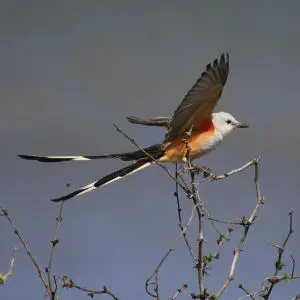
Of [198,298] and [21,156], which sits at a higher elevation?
[21,156]

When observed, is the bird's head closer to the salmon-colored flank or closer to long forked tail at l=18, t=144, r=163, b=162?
the salmon-colored flank

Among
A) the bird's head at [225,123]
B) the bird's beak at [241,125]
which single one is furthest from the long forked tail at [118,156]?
the bird's beak at [241,125]

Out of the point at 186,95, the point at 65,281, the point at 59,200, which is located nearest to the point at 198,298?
the point at 65,281

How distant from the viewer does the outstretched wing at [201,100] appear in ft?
11.7

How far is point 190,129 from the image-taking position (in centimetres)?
355

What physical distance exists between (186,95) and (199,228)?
1.38 m

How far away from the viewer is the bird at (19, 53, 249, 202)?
357cm

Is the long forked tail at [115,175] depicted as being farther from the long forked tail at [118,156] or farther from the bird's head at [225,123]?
the bird's head at [225,123]

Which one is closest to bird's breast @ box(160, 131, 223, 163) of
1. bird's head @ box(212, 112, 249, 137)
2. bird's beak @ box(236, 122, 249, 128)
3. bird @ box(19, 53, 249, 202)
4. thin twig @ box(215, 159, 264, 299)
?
bird @ box(19, 53, 249, 202)

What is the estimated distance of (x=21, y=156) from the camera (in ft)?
10.4

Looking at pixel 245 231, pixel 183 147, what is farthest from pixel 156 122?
pixel 245 231

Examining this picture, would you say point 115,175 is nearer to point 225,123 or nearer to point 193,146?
point 193,146

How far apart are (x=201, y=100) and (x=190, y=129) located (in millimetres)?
320

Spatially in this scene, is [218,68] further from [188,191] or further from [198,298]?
[198,298]
